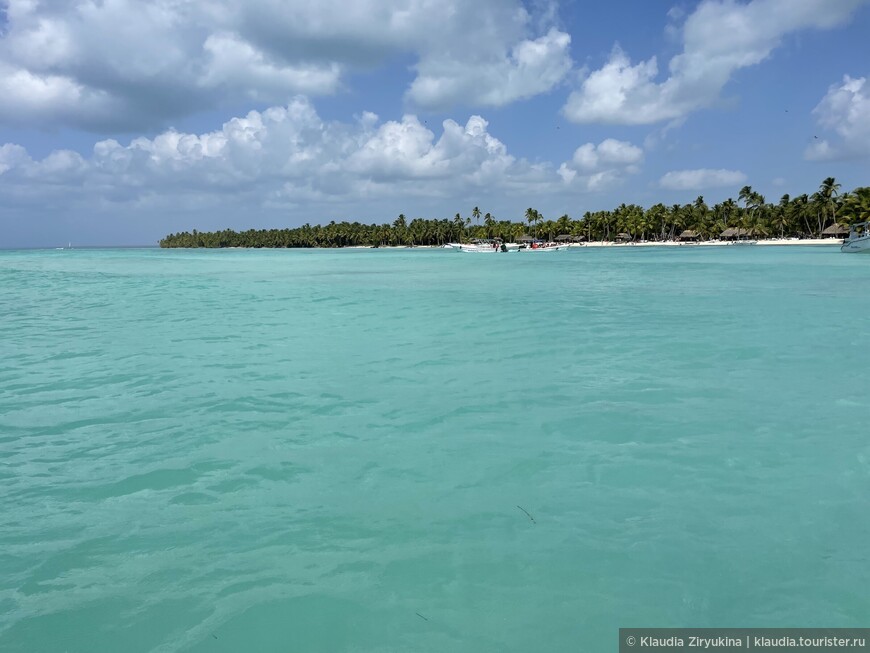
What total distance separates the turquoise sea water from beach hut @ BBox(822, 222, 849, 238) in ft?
357

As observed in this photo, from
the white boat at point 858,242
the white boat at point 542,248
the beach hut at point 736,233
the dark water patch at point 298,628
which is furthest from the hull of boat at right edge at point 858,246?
the dark water patch at point 298,628

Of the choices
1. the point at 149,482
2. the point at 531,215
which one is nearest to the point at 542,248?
the point at 531,215

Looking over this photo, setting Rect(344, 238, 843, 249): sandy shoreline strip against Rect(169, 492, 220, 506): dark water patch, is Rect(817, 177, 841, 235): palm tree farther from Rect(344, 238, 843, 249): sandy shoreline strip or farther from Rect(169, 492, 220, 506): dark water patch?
Rect(169, 492, 220, 506): dark water patch

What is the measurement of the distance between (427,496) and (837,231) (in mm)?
121531

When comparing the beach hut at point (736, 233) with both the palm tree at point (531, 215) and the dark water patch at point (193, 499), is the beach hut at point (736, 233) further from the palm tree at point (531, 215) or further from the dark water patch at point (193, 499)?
the dark water patch at point (193, 499)

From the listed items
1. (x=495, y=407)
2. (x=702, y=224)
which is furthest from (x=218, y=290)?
(x=702, y=224)

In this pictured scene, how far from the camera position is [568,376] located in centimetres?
1103

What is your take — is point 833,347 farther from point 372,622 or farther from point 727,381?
point 372,622

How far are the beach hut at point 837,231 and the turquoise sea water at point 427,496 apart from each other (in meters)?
109

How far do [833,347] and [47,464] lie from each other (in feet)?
50.9

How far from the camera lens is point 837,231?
10312cm

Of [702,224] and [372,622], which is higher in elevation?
[702,224]

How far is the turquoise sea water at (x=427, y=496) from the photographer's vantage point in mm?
3988

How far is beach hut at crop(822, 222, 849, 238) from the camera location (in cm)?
10194
